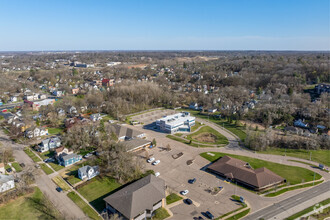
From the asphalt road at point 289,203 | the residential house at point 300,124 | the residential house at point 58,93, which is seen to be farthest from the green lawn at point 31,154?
the residential house at point 300,124

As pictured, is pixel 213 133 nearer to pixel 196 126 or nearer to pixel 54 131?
pixel 196 126

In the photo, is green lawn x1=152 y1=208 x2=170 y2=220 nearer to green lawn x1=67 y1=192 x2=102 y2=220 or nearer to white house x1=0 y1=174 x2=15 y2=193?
green lawn x1=67 y1=192 x2=102 y2=220

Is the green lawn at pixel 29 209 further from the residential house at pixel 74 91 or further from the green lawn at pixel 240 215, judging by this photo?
the residential house at pixel 74 91

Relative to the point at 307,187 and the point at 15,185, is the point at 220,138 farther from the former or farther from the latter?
the point at 15,185

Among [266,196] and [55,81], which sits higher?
[55,81]

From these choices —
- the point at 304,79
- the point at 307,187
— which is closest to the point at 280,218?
the point at 307,187

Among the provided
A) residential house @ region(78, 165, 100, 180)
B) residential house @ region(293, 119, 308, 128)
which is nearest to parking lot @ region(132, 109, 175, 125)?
residential house @ region(78, 165, 100, 180)

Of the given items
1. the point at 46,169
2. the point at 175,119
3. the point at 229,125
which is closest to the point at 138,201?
the point at 46,169
